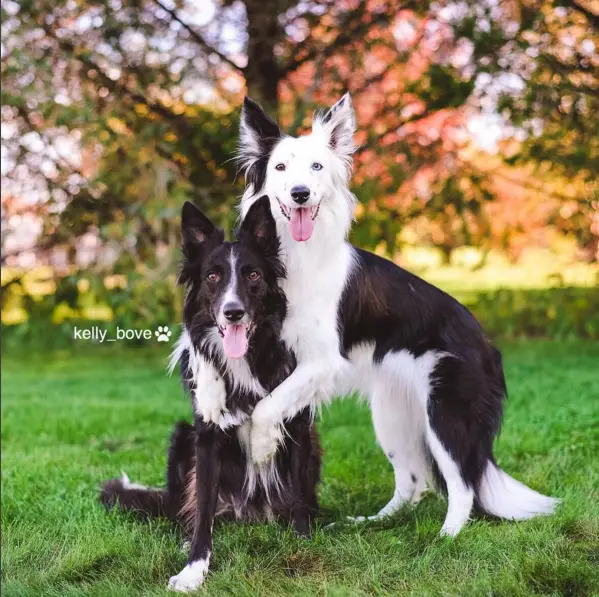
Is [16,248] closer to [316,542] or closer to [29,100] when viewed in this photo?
[29,100]

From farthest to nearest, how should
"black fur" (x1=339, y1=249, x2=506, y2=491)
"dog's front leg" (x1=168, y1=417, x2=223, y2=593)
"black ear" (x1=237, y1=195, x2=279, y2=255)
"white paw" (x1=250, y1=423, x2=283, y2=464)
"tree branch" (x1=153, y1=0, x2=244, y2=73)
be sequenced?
1. "tree branch" (x1=153, y1=0, x2=244, y2=73)
2. "black fur" (x1=339, y1=249, x2=506, y2=491)
3. "white paw" (x1=250, y1=423, x2=283, y2=464)
4. "black ear" (x1=237, y1=195, x2=279, y2=255)
5. "dog's front leg" (x1=168, y1=417, x2=223, y2=593)

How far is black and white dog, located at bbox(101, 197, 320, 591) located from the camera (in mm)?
3385

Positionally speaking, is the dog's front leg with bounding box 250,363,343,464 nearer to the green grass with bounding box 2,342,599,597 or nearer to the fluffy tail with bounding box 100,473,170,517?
the green grass with bounding box 2,342,599,597

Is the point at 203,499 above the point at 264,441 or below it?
below

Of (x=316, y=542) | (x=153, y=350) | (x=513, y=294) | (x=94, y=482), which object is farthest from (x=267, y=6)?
(x=316, y=542)

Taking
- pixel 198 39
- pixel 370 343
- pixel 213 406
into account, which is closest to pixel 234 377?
pixel 213 406

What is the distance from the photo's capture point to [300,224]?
3.62 meters

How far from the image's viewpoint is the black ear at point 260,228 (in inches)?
137

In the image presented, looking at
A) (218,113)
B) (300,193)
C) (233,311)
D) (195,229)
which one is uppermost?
(218,113)

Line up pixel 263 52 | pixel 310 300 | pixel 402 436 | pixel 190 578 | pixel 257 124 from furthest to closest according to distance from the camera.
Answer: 1. pixel 263 52
2. pixel 402 436
3. pixel 257 124
4. pixel 310 300
5. pixel 190 578

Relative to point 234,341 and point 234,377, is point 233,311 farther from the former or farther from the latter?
point 234,377

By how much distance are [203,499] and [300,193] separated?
1417 millimetres

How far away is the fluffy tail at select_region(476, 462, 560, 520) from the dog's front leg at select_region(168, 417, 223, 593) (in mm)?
1387

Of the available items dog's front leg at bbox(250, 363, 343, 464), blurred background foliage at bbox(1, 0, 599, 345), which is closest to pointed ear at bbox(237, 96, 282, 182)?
dog's front leg at bbox(250, 363, 343, 464)
